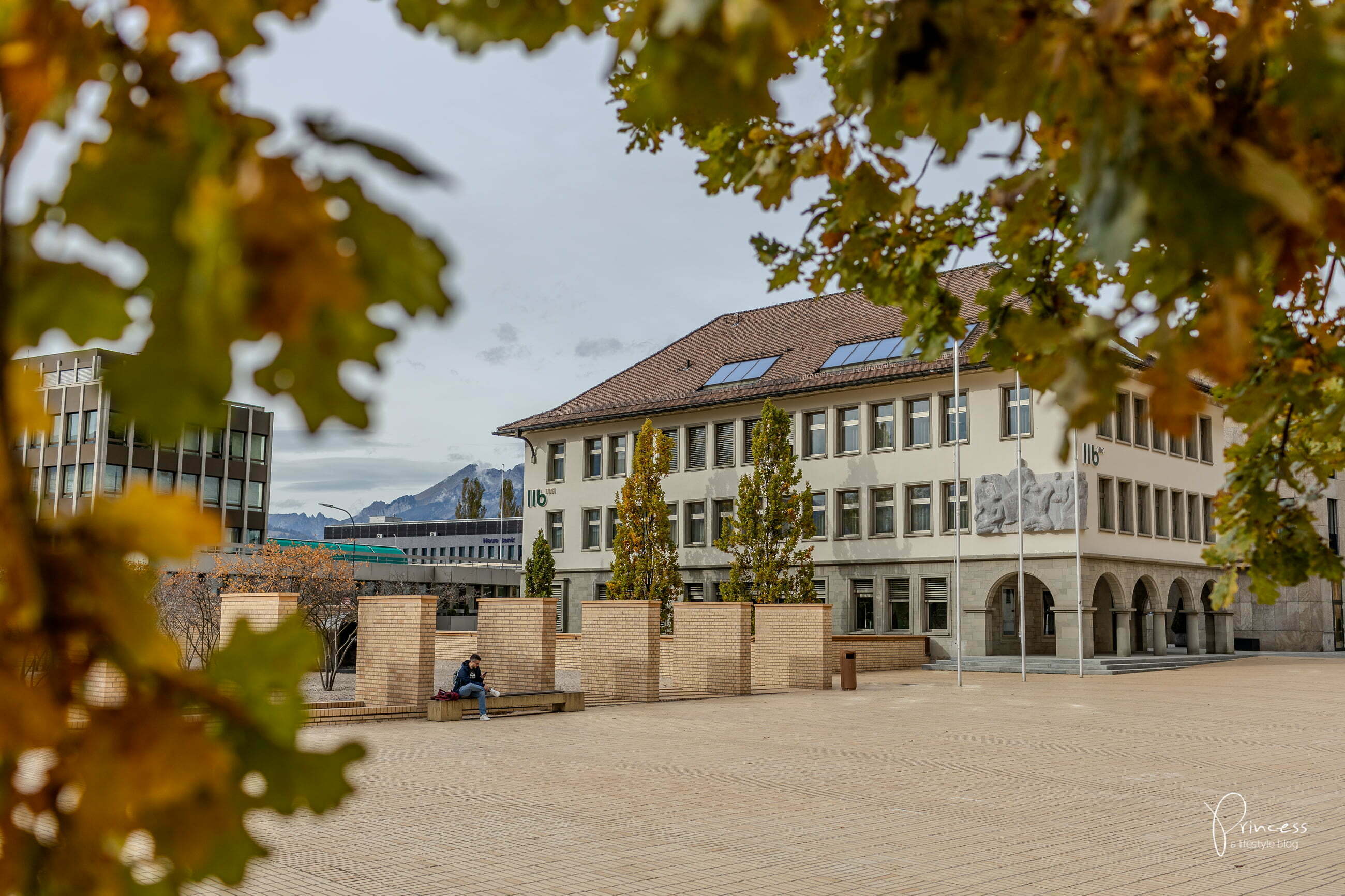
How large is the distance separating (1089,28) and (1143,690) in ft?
105

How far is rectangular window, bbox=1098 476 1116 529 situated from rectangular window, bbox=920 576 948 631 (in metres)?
5.72

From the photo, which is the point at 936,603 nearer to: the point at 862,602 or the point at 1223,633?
the point at 862,602

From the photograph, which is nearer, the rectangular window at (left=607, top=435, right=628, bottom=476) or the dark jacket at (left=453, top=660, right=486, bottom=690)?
the dark jacket at (left=453, top=660, right=486, bottom=690)

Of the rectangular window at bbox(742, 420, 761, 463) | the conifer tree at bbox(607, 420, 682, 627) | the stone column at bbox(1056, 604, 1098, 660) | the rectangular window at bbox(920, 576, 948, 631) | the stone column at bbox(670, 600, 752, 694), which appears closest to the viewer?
the stone column at bbox(670, 600, 752, 694)

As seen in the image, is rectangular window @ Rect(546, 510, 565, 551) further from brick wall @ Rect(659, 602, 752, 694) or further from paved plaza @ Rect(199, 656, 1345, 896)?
paved plaza @ Rect(199, 656, 1345, 896)

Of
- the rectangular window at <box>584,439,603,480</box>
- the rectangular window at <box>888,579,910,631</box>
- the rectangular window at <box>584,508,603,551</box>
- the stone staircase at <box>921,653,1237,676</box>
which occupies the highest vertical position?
the rectangular window at <box>584,439,603,480</box>

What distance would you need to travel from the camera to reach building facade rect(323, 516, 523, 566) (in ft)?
493

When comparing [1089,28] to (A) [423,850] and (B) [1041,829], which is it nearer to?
(A) [423,850]

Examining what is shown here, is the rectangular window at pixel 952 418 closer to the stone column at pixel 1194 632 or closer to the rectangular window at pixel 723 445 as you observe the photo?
the rectangular window at pixel 723 445

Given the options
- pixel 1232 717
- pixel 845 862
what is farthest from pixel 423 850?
pixel 1232 717

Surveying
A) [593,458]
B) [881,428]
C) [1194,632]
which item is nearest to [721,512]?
[593,458]

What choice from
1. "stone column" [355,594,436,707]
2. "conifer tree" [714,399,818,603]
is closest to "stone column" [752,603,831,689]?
"conifer tree" [714,399,818,603]

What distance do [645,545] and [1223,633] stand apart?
24501 mm

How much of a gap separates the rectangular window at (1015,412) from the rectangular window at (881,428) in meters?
4.42
